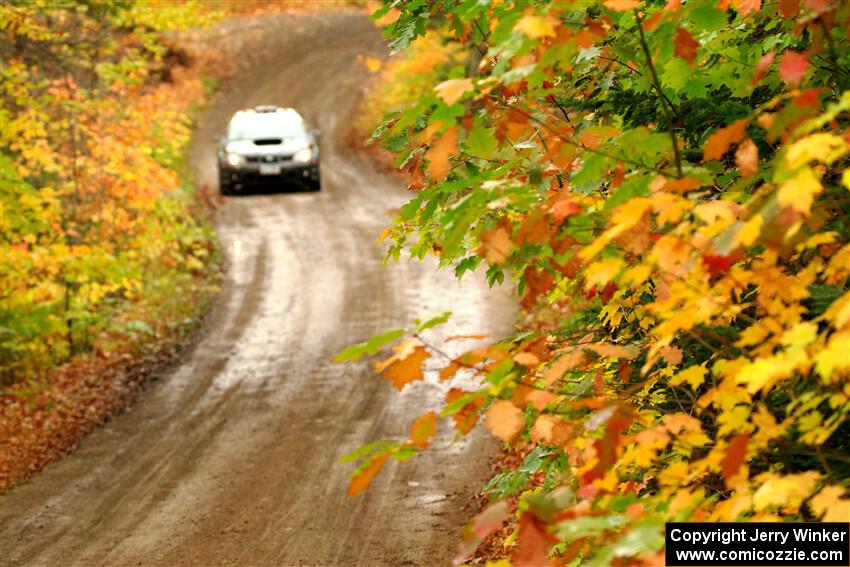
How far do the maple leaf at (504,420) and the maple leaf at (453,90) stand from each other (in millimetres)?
958

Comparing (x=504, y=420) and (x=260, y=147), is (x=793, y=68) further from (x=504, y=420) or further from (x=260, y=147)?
(x=260, y=147)

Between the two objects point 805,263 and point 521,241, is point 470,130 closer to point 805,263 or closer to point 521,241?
point 521,241

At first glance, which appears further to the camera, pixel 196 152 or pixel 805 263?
pixel 196 152

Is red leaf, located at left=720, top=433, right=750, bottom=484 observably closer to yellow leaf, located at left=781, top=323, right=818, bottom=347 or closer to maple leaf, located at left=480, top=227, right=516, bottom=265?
yellow leaf, located at left=781, top=323, right=818, bottom=347

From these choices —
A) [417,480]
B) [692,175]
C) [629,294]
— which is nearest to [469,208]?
[692,175]

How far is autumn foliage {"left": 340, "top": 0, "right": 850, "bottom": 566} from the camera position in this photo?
286cm

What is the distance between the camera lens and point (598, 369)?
4.32 m

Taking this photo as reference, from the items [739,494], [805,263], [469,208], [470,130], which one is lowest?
[739,494]

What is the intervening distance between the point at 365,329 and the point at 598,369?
39.6 ft

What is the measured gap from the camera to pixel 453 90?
3236mm

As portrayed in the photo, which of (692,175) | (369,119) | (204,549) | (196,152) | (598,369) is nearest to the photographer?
(692,175)

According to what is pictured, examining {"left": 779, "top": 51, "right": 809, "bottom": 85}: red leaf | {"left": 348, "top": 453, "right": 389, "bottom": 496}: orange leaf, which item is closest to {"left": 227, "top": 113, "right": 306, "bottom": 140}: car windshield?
{"left": 348, "top": 453, "right": 389, "bottom": 496}: orange leaf

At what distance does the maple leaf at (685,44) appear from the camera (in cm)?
332

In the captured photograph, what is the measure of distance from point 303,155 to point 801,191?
23278mm
